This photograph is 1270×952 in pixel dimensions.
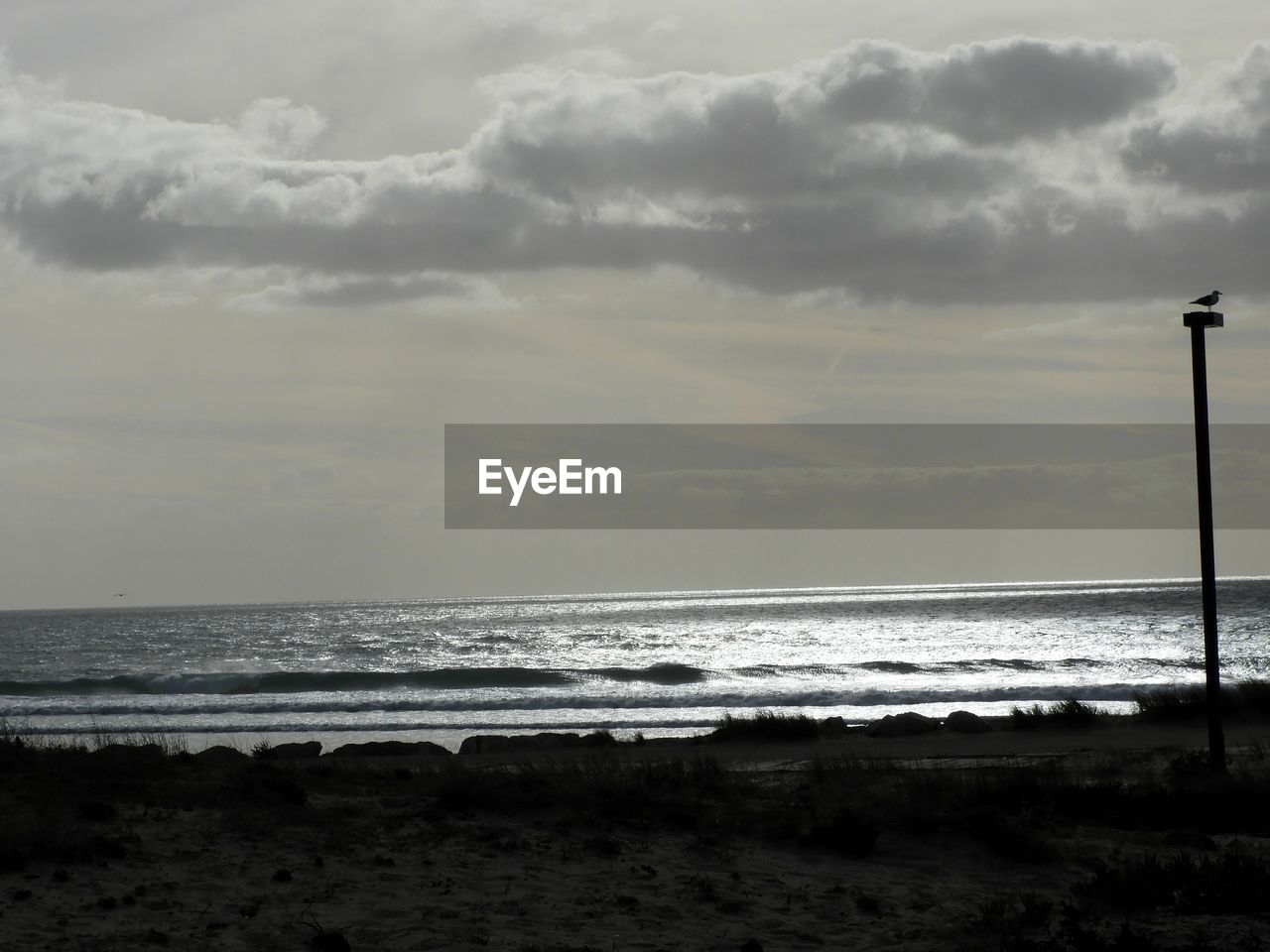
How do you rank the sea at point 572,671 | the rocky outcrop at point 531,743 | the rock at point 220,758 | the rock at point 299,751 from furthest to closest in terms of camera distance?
1. the sea at point 572,671
2. the rocky outcrop at point 531,743
3. the rock at point 299,751
4. the rock at point 220,758

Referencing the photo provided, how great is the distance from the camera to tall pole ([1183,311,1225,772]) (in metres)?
14.8

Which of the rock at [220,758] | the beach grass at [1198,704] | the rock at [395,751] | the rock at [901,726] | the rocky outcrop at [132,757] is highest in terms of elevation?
the rocky outcrop at [132,757]

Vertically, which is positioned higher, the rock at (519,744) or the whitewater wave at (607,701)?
the rock at (519,744)

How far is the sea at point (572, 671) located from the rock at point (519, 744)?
4.05 meters

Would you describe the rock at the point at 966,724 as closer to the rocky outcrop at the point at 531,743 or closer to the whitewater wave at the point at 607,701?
the rocky outcrop at the point at 531,743

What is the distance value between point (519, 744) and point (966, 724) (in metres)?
9.57

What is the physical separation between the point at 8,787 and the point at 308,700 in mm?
32423

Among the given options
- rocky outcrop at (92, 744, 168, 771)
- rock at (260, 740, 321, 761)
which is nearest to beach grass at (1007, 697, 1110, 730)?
rock at (260, 740, 321, 761)

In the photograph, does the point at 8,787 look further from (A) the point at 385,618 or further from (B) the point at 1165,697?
(A) the point at 385,618

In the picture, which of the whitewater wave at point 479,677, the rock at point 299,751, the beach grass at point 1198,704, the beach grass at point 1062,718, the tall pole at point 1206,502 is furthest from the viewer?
the whitewater wave at point 479,677

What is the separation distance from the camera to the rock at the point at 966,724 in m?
25.0

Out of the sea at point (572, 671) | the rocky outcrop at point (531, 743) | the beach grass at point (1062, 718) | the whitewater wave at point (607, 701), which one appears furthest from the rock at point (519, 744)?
the whitewater wave at point (607, 701)

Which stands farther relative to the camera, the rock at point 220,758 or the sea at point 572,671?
the sea at point 572,671

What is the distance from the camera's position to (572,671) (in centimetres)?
5384
